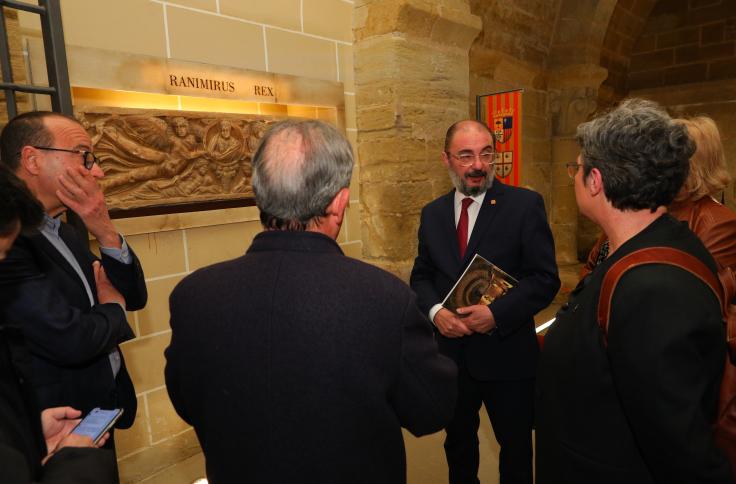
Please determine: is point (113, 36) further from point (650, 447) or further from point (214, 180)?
point (650, 447)

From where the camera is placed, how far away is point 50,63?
208 cm

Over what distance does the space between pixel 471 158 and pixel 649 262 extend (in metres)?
1.23

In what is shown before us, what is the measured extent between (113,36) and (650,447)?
2829 mm

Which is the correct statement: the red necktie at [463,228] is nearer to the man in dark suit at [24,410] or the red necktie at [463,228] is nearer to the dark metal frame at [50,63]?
the man in dark suit at [24,410]

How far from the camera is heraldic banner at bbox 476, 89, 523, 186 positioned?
13.5 ft

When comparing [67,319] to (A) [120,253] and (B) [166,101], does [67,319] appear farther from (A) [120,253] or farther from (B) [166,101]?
(B) [166,101]

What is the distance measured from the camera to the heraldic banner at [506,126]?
4121 millimetres

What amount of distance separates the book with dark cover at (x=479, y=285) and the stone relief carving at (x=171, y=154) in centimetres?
115

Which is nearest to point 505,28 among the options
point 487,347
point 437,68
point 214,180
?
point 437,68

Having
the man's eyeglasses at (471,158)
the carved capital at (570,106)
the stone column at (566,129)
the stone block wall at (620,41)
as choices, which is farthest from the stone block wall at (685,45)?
the man's eyeglasses at (471,158)

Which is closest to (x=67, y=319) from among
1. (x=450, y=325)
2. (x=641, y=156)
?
(x=450, y=325)

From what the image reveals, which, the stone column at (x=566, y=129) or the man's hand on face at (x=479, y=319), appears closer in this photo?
the man's hand on face at (x=479, y=319)

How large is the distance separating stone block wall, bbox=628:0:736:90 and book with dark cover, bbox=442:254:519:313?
7343 millimetres

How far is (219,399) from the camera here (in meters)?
1.10
